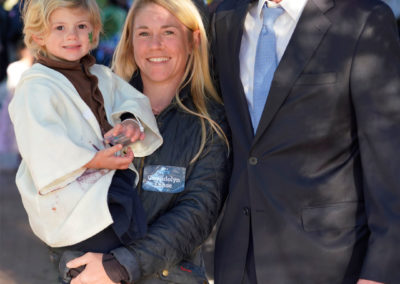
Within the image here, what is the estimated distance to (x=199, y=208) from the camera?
3.17 m

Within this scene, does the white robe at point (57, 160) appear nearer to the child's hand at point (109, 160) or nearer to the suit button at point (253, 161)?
the child's hand at point (109, 160)

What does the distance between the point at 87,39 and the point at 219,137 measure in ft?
2.73

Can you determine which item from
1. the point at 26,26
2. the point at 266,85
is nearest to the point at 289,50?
the point at 266,85

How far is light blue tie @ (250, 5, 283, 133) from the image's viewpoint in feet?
9.83

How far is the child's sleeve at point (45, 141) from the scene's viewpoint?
287 cm

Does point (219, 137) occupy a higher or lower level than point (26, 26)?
lower

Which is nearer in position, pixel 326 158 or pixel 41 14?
pixel 326 158

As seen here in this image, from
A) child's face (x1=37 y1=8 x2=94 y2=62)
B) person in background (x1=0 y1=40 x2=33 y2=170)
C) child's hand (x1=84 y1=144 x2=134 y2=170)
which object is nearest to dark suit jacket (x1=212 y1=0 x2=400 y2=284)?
child's hand (x1=84 y1=144 x2=134 y2=170)

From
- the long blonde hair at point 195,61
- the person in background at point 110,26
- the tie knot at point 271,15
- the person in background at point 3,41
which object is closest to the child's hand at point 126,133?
the long blonde hair at point 195,61

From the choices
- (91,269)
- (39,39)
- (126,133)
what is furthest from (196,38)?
(91,269)

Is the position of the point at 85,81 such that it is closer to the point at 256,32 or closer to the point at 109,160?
the point at 109,160

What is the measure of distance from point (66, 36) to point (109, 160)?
66cm

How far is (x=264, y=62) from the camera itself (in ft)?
9.87

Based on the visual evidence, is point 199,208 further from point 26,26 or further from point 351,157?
point 26,26
